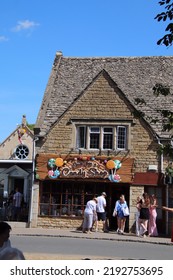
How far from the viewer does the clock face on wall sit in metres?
32.9

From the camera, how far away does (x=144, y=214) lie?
1928 cm

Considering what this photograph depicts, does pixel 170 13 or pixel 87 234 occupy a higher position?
pixel 170 13

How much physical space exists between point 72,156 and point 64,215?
3.13 metres

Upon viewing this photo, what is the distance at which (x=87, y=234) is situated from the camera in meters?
19.3

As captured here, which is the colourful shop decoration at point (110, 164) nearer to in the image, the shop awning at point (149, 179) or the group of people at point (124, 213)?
the shop awning at point (149, 179)

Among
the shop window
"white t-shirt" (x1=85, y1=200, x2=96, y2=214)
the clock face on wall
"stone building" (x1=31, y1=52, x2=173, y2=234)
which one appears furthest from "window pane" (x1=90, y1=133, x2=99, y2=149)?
the clock face on wall

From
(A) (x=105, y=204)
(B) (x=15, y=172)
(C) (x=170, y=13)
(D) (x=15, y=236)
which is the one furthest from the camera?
(B) (x=15, y=172)

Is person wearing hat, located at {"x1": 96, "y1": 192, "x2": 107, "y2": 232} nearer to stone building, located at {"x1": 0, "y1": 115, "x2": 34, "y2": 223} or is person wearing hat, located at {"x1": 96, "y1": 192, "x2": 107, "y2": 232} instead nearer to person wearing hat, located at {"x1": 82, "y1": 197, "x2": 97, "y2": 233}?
person wearing hat, located at {"x1": 82, "y1": 197, "x2": 97, "y2": 233}

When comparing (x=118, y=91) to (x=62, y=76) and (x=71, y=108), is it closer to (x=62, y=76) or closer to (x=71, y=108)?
(x=71, y=108)

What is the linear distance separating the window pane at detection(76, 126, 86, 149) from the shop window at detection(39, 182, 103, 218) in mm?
2148

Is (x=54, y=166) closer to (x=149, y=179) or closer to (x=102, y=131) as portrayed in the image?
(x=102, y=131)

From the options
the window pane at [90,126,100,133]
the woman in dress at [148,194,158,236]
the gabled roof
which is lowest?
the woman in dress at [148,194,158,236]

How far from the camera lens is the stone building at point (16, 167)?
25.9 meters

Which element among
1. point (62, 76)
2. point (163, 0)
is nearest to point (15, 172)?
point (62, 76)
